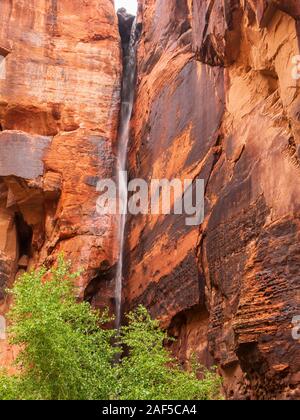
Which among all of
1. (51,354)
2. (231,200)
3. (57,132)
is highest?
(57,132)

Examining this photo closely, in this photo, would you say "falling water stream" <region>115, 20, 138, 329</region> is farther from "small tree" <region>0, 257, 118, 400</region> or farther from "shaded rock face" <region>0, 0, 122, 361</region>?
"small tree" <region>0, 257, 118, 400</region>

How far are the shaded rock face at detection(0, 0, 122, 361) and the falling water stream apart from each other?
46 cm

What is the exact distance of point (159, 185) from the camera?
20438 millimetres

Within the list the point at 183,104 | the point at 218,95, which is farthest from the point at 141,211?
the point at 218,95

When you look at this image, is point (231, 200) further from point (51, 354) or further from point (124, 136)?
point (124, 136)

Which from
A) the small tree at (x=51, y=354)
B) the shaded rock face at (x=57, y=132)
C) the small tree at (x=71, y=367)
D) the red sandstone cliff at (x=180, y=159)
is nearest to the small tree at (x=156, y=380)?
the small tree at (x=71, y=367)

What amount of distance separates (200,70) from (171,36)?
4.77 meters

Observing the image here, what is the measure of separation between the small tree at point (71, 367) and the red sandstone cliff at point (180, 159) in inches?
52.8

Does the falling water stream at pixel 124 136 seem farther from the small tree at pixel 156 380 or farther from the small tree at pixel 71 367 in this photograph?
the small tree at pixel 71 367

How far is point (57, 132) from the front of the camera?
24469mm

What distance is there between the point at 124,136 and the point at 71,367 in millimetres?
14016

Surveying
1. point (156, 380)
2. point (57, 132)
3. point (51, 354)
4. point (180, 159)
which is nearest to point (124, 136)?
point (57, 132)

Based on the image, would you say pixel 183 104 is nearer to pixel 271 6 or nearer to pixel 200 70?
pixel 200 70

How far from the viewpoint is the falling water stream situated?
21.9m
